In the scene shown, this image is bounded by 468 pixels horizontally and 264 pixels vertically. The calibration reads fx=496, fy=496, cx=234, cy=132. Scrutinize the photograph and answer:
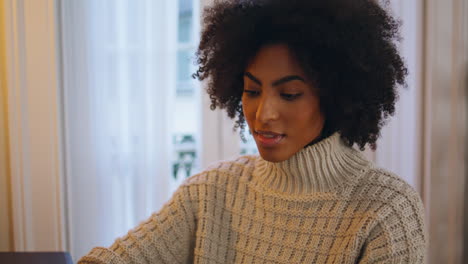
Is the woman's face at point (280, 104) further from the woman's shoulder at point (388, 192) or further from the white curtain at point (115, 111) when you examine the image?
the white curtain at point (115, 111)

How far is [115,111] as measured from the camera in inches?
73.4

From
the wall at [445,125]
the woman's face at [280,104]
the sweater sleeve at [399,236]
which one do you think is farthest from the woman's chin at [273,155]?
the wall at [445,125]

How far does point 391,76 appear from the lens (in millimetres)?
1010

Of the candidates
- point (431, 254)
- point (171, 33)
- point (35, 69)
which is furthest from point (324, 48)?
point (431, 254)

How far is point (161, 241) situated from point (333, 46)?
55 cm

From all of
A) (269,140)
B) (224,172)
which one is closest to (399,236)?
(269,140)

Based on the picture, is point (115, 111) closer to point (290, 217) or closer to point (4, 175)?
point (4, 175)

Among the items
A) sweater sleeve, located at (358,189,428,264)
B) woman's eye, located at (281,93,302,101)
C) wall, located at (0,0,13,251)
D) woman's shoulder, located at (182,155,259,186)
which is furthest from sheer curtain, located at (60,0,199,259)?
sweater sleeve, located at (358,189,428,264)

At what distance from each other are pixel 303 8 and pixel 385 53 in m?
0.19

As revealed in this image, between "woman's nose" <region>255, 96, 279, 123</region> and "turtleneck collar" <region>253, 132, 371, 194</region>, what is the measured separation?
12 cm

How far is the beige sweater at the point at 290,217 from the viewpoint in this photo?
93 centimetres

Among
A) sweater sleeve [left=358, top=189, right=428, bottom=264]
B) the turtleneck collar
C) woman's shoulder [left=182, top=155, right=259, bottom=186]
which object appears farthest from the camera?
woman's shoulder [left=182, top=155, right=259, bottom=186]

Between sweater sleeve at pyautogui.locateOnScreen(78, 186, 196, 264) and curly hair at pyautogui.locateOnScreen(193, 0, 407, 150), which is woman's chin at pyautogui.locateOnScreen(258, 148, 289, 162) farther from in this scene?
sweater sleeve at pyautogui.locateOnScreen(78, 186, 196, 264)

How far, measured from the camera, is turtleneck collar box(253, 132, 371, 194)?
1.01 m
